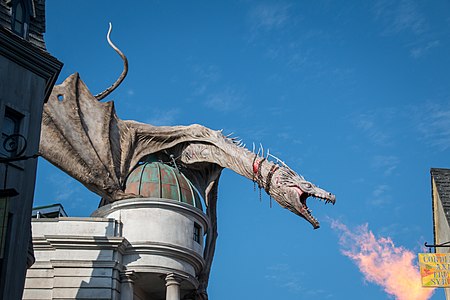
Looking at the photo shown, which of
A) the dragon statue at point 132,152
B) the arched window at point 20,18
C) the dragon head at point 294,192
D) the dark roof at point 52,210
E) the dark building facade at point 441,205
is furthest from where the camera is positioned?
the dark roof at point 52,210

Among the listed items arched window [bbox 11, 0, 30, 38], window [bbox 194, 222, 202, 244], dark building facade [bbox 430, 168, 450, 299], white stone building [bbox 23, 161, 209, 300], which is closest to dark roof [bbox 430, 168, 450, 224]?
dark building facade [bbox 430, 168, 450, 299]

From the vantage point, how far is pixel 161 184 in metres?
32.6

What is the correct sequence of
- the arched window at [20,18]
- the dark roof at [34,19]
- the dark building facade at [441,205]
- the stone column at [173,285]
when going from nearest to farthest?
the dark roof at [34,19] → the arched window at [20,18] → the stone column at [173,285] → the dark building facade at [441,205]

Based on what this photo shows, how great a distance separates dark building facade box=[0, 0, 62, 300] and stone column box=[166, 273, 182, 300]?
10.9 meters

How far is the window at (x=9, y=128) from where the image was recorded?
1812cm

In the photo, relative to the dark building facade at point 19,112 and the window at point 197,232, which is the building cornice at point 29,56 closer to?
the dark building facade at point 19,112

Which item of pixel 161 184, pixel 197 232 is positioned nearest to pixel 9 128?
pixel 161 184

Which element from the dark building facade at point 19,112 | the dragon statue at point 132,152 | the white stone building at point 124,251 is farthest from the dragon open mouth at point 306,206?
the dark building facade at point 19,112

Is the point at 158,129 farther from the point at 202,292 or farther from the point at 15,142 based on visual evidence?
the point at 15,142

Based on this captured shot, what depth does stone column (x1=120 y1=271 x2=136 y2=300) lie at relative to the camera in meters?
29.2

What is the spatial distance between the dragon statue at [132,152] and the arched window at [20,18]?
11.6 m

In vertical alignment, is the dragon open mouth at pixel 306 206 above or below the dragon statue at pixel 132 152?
below

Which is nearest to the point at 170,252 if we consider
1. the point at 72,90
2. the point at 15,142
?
the point at 72,90

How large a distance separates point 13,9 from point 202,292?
1622 centimetres
